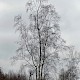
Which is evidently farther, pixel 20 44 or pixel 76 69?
pixel 76 69

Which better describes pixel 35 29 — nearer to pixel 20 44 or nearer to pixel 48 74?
pixel 20 44

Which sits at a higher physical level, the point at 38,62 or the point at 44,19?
the point at 44,19

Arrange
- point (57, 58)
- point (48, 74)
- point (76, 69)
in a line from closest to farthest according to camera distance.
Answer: point (57, 58) < point (48, 74) < point (76, 69)

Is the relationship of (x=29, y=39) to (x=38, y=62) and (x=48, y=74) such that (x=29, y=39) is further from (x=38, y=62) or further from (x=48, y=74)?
(x=48, y=74)

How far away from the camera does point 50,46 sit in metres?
33.8

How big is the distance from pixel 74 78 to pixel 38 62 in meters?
26.5

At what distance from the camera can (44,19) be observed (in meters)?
34.7

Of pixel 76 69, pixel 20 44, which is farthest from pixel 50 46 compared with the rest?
pixel 76 69

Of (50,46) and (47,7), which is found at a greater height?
(47,7)

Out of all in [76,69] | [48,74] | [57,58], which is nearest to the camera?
[57,58]

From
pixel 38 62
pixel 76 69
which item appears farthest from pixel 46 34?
pixel 76 69

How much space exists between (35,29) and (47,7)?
3.15 meters

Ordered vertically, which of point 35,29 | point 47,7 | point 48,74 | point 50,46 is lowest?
point 48,74

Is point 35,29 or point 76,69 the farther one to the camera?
point 76,69
